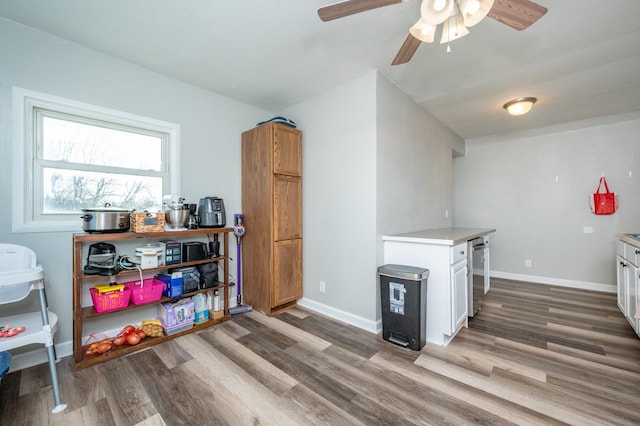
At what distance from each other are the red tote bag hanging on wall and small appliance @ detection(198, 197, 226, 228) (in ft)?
17.4

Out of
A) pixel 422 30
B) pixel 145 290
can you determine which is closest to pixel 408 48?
pixel 422 30

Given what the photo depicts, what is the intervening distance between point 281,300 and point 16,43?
318cm

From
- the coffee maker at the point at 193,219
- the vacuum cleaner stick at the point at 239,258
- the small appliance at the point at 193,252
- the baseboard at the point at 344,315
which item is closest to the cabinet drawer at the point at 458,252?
the baseboard at the point at 344,315

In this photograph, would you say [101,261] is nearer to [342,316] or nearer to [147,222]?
[147,222]

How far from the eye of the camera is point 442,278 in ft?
7.65

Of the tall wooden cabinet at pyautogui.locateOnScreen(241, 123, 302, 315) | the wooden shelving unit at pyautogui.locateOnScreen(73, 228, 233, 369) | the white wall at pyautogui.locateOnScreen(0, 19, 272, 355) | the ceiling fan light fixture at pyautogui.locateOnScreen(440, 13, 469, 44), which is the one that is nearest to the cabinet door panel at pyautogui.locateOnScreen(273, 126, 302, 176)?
the tall wooden cabinet at pyautogui.locateOnScreen(241, 123, 302, 315)

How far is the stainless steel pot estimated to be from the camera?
208cm

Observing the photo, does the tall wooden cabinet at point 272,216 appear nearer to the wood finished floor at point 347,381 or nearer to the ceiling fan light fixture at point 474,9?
the wood finished floor at point 347,381

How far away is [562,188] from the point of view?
416cm

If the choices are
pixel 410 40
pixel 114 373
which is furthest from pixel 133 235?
pixel 410 40

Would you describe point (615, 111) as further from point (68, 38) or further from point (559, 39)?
point (68, 38)

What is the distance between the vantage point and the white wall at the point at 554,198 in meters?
3.77

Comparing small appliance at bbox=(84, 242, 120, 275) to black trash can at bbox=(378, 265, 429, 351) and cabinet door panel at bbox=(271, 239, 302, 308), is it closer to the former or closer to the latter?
cabinet door panel at bbox=(271, 239, 302, 308)

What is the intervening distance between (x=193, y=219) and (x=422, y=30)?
2.57 m
